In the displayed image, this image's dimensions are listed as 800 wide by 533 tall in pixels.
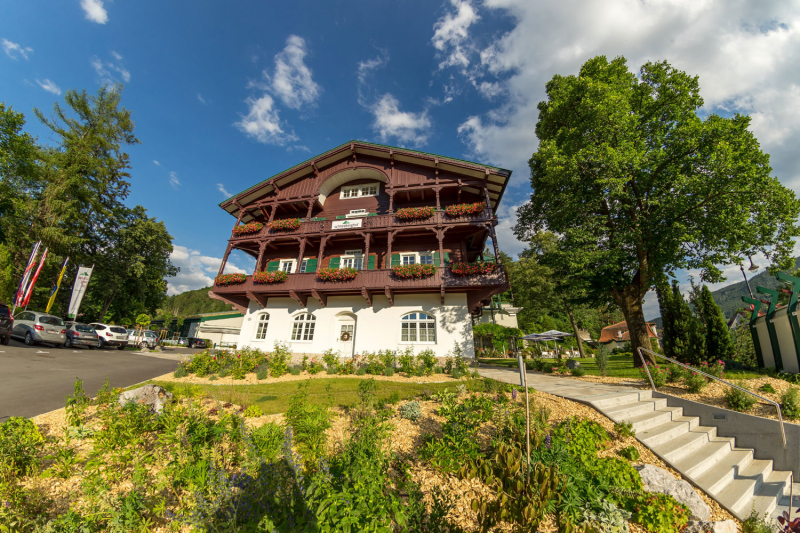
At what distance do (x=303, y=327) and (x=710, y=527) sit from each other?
17.4m

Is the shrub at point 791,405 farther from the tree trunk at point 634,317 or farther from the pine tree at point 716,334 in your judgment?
the pine tree at point 716,334

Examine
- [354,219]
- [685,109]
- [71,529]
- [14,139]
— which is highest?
[14,139]

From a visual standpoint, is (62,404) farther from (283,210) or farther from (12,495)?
(283,210)

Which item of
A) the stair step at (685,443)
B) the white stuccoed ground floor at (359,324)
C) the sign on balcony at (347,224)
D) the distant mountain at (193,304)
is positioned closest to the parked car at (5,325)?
the white stuccoed ground floor at (359,324)

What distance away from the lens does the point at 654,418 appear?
6480 millimetres

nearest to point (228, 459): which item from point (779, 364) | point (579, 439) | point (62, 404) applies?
point (579, 439)

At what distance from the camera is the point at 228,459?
4.22 m

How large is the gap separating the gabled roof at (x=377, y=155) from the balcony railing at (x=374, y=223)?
8.28 feet

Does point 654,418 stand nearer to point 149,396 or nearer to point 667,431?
point 667,431

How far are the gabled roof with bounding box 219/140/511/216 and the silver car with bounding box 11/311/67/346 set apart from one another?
37.9 ft

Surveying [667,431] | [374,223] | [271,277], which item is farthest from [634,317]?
[271,277]

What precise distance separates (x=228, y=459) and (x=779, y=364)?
1673 cm

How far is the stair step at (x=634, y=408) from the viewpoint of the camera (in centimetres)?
638

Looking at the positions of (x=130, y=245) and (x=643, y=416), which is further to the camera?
(x=130, y=245)
